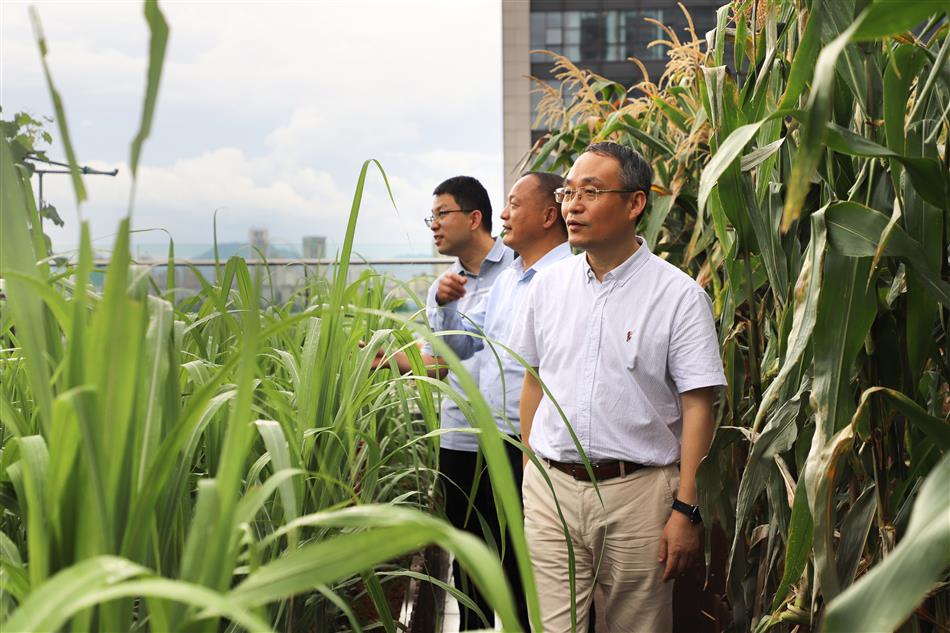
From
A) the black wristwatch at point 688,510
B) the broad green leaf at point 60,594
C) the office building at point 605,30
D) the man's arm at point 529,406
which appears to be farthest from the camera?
the office building at point 605,30

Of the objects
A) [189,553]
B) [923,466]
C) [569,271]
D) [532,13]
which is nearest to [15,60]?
[569,271]

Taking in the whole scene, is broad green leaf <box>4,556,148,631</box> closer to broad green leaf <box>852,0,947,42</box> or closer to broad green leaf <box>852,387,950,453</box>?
broad green leaf <box>852,0,947,42</box>

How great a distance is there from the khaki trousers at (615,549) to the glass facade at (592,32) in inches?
626

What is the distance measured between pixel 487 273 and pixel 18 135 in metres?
1.15

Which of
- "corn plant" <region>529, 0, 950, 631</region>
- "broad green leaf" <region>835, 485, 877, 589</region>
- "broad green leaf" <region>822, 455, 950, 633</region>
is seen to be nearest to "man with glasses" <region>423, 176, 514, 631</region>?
"corn plant" <region>529, 0, 950, 631</region>

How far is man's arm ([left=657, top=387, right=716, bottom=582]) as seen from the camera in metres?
1.41

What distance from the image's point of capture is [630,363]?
147cm

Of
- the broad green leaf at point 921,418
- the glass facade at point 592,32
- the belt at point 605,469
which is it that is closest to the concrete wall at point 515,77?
the glass facade at point 592,32

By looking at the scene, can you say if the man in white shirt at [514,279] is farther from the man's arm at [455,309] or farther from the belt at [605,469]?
the belt at [605,469]

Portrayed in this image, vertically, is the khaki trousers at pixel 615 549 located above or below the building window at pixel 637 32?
below

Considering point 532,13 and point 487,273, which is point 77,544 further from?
point 532,13

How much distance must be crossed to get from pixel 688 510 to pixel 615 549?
0.14 m

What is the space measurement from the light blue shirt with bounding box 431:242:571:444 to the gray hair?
0.34 m

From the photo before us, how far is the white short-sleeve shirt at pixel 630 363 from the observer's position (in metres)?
1.45
